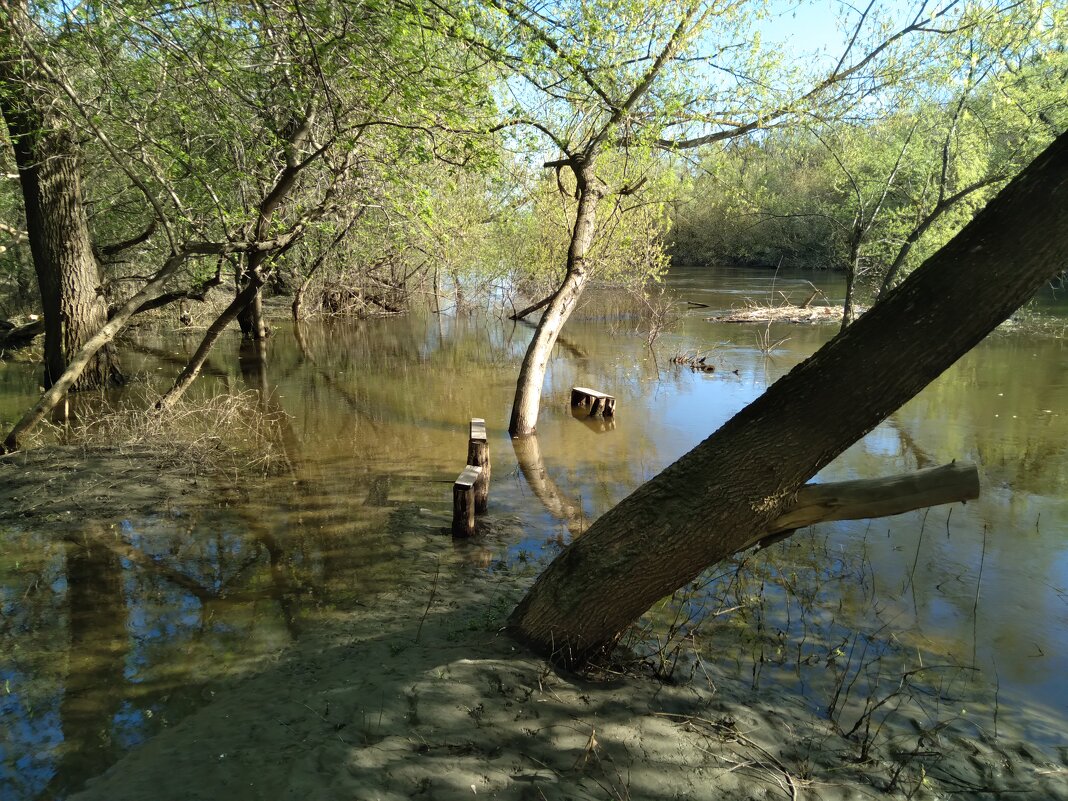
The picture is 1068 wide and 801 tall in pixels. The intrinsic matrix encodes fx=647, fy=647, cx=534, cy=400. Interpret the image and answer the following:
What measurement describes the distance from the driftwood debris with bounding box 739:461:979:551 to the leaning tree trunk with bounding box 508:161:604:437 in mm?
7032

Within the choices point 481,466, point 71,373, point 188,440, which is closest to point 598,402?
point 481,466

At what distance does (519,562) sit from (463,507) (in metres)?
0.80

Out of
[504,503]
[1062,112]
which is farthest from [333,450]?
[1062,112]

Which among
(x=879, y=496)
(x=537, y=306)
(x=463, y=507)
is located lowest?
(x=463, y=507)

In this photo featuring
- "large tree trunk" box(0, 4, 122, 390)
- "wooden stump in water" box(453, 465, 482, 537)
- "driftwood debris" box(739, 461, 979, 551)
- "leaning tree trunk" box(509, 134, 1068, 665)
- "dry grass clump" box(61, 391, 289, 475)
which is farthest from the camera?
"large tree trunk" box(0, 4, 122, 390)

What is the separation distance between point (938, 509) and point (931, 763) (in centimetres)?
481

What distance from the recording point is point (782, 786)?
2.93m

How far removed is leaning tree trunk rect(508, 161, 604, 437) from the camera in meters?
10.4

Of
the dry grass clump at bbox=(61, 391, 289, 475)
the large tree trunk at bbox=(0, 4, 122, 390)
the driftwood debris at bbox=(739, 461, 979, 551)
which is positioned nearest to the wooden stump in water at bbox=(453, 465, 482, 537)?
the dry grass clump at bbox=(61, 391, 289, 475)

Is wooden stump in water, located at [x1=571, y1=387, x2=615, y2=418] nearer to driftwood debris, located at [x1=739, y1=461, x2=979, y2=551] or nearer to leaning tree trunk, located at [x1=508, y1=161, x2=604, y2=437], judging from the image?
leaning tree trunk, located at [x1=508, y1=161, x2=604, y2=437]

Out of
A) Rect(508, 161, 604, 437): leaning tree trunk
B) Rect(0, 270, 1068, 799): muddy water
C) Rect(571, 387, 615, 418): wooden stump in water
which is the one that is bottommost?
Rect(0, 270, 1068, 799): muddy water

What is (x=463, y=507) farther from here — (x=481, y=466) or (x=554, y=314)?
(x=554, y=314)

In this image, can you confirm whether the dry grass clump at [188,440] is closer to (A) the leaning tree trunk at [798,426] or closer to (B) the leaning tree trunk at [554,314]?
(B) the leaning tree trunk at [554,314]

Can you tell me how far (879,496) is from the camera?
3348mm
